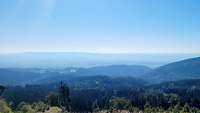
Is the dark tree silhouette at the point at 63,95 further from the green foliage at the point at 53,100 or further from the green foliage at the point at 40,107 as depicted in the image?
the green foliage at the point at 40,107

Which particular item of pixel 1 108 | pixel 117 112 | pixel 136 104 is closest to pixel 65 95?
pixel 117 112

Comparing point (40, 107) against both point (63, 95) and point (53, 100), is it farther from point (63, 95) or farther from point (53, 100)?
point (63, 95)

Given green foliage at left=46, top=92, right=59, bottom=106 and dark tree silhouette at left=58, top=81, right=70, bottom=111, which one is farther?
A: dark tree silhouette at left=58, top=81, right=70, bottom=111

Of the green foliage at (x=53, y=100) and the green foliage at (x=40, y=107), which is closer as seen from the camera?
the green foliage at (x=40, y=107)

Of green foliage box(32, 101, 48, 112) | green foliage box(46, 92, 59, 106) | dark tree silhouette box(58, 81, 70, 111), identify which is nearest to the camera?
green foliage box(32, 101, 48, 112)

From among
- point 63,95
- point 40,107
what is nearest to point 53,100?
point 63,95

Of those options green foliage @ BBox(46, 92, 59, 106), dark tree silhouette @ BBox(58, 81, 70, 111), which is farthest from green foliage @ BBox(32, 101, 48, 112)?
dark tree silhouette @ BBox(58, 81, 70, 111)

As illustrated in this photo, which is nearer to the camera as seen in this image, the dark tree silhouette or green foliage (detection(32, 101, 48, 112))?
green foliage (detection(32, 101, 48, 112))

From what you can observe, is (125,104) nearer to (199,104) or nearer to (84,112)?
(84,112)

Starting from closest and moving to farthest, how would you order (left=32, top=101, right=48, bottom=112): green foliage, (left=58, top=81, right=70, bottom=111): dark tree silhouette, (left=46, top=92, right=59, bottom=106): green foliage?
(left=32, top=101, right=48, bottom=112): green foliage < (left=46, top=92, right=59, bottom=106): green foliage < (left=58, top=81, right=70, bottom=111): dark tree silhouette

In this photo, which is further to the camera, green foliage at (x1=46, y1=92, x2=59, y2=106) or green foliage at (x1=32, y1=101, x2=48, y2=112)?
green foliage at (x1=46, y1=92, x2=59, y2=106)

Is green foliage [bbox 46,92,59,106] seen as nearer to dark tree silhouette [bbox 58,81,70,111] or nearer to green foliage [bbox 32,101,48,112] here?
dark tree silhouette [bbox 58,81,70,111]

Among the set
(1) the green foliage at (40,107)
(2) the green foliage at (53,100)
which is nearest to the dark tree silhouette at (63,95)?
(2) the green foliage at (53,100)
